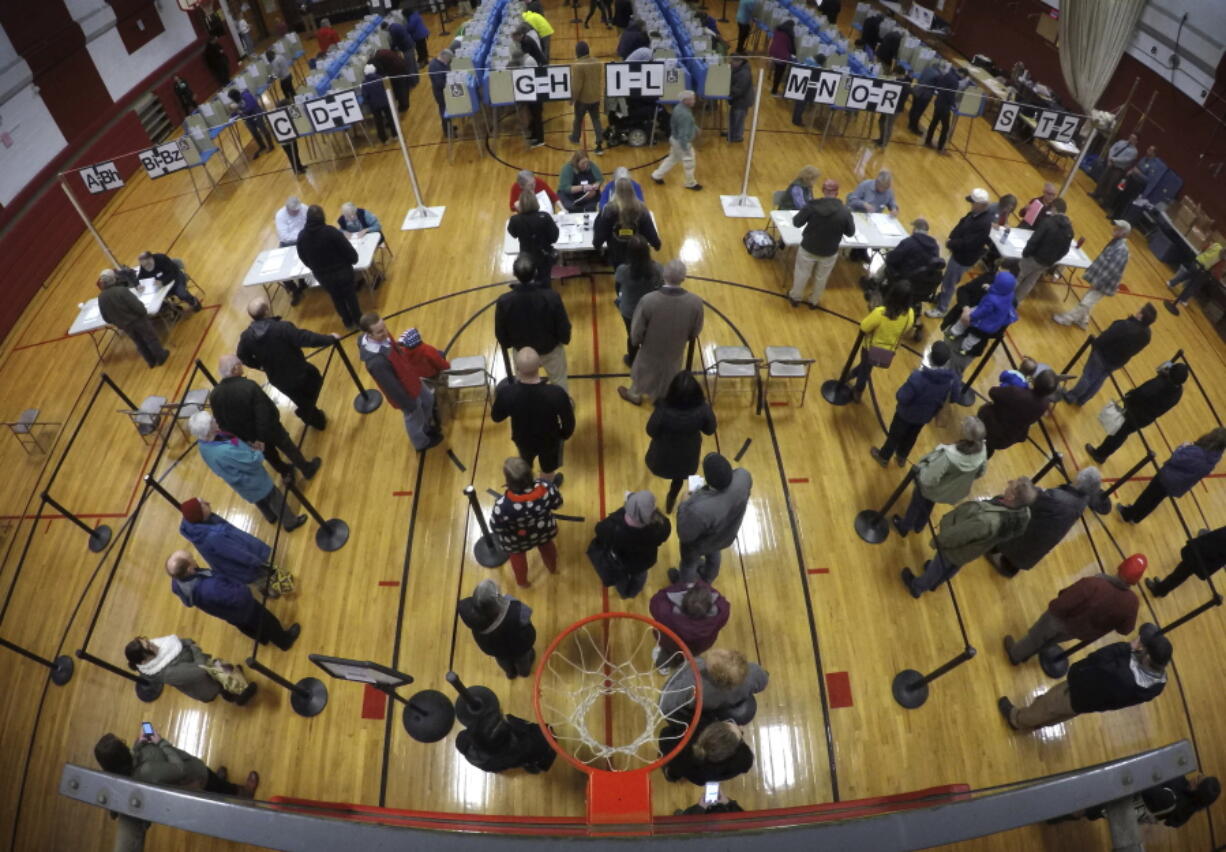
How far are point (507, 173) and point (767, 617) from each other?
943 centimetres

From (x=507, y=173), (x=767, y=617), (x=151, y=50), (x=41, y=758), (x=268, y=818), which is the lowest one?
(x=41, y=758)

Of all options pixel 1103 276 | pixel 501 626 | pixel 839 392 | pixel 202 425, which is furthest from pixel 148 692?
pixel 1103 276

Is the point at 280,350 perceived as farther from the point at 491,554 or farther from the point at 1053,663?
the point at 1053,663

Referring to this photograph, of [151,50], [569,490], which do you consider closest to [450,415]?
[569,490]

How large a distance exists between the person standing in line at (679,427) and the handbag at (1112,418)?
4810 mm

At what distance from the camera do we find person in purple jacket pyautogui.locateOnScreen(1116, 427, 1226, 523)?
5199 mm

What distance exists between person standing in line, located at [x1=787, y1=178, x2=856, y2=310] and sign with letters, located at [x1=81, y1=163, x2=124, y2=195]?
29.4 feet

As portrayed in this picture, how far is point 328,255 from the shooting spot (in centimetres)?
695

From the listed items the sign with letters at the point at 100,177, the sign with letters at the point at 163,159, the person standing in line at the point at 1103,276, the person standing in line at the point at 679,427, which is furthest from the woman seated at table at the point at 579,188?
the person standing in line at the point at 1103,276

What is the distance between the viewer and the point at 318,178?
11.7 m

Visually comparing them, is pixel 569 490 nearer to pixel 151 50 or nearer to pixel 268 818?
pixel 268 818

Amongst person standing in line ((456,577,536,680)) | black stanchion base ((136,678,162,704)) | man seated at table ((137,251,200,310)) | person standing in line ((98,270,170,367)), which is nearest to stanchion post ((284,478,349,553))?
black stanchion base ((136,678,162,704))

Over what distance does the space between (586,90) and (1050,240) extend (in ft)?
25.6

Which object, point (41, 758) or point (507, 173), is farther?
point (507, 173)
